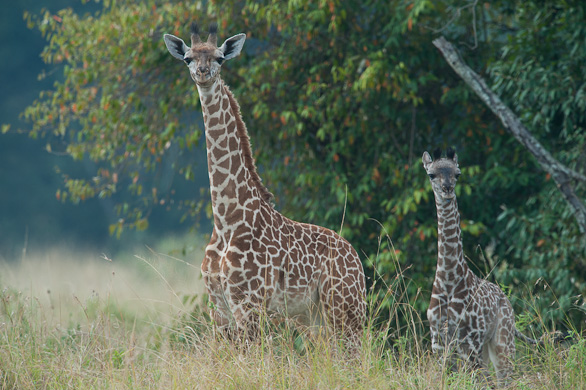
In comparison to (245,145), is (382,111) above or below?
below

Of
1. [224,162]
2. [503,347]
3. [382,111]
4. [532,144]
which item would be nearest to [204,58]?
[224,162]

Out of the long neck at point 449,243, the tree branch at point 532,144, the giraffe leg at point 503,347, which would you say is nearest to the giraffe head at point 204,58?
the long neck at point 449,243

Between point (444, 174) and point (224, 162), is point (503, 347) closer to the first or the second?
point (444, 174)

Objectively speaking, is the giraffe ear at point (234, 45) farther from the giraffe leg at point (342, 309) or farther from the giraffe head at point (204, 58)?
the giraffe leg at point (342, 309)

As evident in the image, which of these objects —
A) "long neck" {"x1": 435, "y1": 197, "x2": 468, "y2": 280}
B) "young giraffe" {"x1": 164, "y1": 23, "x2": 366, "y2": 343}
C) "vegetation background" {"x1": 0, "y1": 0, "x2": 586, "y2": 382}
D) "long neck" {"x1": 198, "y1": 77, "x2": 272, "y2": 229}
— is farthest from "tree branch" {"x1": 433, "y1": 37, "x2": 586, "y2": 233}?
"long neck" {"x1": 198, "y1": 77, "x2": 272, "y2": 229}

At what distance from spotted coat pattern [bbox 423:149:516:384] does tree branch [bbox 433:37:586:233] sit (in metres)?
2.29

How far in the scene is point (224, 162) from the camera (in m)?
5.30

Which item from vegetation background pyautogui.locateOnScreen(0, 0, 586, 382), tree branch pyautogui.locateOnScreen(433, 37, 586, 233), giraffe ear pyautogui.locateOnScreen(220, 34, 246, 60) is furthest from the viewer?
vegetation background pyautogui.locateOnScreen(0, 0, 586, 382)

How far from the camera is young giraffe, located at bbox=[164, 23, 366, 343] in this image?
5031 mm

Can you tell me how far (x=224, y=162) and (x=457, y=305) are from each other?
1.88 m

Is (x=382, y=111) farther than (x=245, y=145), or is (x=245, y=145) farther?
(x=382, y=111)

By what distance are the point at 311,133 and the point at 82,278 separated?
6201 millimetres

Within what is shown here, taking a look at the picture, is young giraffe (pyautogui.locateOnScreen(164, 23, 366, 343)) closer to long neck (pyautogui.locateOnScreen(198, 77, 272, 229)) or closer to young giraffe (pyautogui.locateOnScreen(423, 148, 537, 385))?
long neck (pyautogui.locateOnScreen(198, 77, 272, 229))

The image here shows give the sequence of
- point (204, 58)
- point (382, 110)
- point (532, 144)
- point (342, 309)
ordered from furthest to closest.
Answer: point (382, 110) < point (532, 144) < point (342, 309) < point (204, 58)
